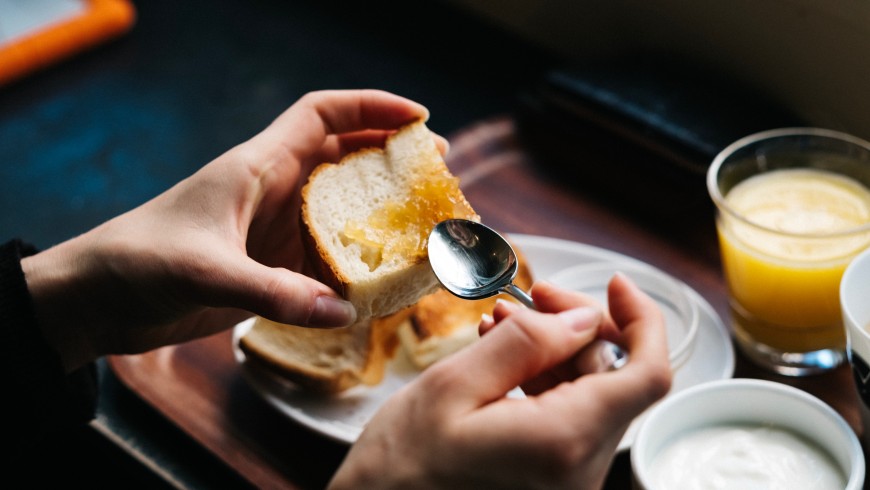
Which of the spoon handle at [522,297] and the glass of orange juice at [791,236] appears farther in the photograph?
the glass of orange juice at [791,236]

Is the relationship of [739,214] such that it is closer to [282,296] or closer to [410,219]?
[410,219]

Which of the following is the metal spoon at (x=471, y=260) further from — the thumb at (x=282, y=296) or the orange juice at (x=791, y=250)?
the orange juice at (x=791, y=250)

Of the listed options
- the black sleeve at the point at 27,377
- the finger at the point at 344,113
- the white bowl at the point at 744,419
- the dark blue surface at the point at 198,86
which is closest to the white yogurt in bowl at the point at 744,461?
the white bowl at the point at 744,419


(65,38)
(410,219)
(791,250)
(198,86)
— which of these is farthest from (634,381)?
(65,38)

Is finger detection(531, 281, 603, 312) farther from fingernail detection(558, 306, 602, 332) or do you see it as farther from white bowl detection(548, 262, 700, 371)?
white bowl detection(548, 262, 700, 371)

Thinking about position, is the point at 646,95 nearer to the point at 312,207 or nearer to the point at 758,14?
the point at 758,14
